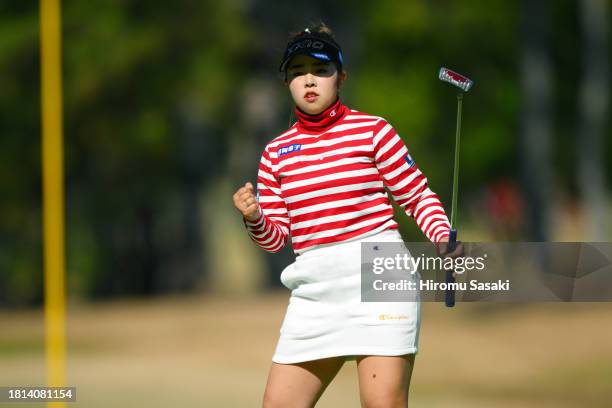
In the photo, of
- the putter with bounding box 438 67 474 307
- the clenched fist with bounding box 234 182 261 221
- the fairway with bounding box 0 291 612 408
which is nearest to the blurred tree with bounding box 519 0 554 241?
the fairway with bounding box 0 291 612 408

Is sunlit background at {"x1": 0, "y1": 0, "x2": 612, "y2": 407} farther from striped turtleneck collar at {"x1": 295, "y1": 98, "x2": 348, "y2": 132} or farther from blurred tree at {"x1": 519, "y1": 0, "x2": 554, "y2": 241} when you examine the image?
striped turtleneck collar at {"x1": 295, "y1": 98, "x2": 348, "y2": 132}

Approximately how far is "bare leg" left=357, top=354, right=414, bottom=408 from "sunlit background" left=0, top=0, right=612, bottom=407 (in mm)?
5902

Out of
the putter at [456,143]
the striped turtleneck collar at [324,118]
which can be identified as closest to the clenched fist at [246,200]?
the striped turtleneck collar at [324,118]

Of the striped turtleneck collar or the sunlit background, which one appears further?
the sunlit background

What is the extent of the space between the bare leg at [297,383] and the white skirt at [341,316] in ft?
0.16

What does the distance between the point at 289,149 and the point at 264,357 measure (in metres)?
11.3

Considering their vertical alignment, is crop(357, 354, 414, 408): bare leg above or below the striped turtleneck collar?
below

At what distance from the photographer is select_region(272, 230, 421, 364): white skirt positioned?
487cm

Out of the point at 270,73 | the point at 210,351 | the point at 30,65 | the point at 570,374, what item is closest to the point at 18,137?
the point at 30,65

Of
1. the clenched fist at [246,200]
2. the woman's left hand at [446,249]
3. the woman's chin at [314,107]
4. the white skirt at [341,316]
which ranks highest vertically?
the woman's chin at [314,107]

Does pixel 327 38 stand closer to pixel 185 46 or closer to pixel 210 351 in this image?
pixel 210 351

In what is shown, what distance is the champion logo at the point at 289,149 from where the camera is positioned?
5.06m

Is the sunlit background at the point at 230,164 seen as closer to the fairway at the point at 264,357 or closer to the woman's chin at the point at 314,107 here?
the fairway at the point at 264,357

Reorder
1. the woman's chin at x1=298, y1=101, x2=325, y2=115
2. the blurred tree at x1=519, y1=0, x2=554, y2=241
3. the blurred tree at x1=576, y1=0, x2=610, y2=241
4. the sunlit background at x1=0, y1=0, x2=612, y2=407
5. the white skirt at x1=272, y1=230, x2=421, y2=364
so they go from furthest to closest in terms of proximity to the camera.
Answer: the blurred tree at x1=576, y1=0, x2=610, y2=241 → the blurred tree at x1=519, y1=0, x2=554, y2=241 → the sunlit background at x1=0, y1=0, x2=612, y2=407 → the woman's chin at x1=298, y1=101, x2=325, y2=115 → the white skirt at x1=272, y1=230, x2=421, y2=364
